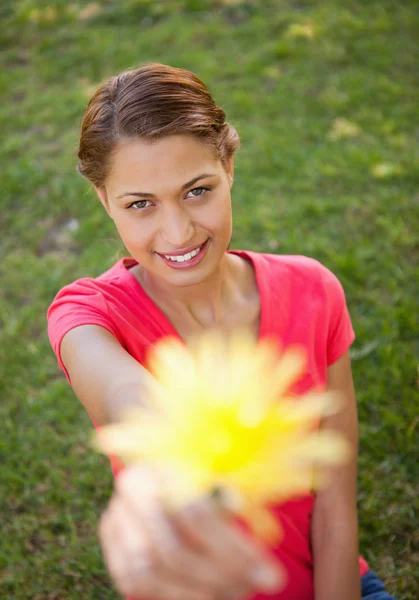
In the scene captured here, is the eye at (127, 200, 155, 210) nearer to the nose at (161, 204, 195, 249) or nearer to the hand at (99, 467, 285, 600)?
the nose at (161, 204, 195, 249)

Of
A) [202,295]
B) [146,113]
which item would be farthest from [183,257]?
[146,113]

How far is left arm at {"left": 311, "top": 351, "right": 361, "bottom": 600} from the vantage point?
1.81 meters

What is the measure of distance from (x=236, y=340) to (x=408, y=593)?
1125 millimetres

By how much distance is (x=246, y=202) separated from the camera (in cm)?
383

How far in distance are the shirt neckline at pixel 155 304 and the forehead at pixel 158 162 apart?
0.35m

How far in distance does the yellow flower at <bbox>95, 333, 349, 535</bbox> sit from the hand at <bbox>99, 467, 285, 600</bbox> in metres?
0.03

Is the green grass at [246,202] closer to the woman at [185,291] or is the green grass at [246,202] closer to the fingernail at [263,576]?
the woman at [185,291]

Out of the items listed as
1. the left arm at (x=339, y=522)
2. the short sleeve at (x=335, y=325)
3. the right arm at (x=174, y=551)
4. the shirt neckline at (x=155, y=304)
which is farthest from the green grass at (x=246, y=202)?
the right arm at (x=174, y=551)

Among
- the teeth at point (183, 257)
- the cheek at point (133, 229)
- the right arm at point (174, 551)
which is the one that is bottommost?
the teeth at point (183, 257)

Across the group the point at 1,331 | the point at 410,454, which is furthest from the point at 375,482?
the point at 1,331

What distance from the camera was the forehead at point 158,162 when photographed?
157 centimetres

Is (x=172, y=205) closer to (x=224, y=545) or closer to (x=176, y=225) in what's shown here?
(x=176, y=225)

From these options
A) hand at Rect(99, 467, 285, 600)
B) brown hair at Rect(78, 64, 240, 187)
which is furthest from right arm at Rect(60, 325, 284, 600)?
brown hair at Rect(78, 64, 240, 187)

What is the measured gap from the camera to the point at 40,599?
2.32 meters
